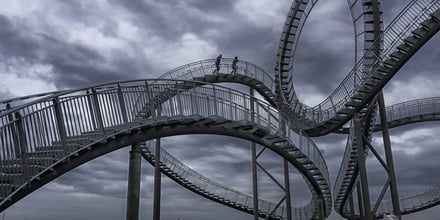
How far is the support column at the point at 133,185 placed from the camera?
50.9 ft

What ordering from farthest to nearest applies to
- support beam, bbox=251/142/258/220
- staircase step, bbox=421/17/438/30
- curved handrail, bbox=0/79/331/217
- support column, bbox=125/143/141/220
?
support beam, bbox=251/142/258/220, support column, bbox=125/143/141/220, staircase step, bbox=421/17/438/30, curved handrail, bbox=0/79/331/217

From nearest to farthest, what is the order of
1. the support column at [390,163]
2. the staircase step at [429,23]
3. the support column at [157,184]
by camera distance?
the staircase step at [429,23] → the support column at [390,163] → the support column at [157,184]

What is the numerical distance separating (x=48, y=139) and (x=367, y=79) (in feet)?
36.4

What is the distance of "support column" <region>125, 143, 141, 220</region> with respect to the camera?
15.5 m

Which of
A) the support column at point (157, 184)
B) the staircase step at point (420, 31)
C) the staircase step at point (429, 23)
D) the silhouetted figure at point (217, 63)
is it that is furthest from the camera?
the silhouetted figure at point (217, 63)

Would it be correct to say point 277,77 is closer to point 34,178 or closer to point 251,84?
point 251,84

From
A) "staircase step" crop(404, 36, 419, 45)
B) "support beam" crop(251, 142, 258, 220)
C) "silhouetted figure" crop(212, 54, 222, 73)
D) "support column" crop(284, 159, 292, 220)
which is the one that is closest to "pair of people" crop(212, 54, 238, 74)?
"silhouetted figure" crop(212, 54, 222, 73)

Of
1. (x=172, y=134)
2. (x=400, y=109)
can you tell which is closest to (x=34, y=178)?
(x=172, y=134)

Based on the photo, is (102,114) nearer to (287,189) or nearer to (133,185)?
(133,185)

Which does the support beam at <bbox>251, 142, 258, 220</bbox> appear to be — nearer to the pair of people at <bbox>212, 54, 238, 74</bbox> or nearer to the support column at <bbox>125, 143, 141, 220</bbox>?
the pair of people at <bbox>212, 54, 238, 74</bbox>

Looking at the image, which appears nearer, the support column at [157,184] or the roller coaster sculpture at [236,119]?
the roller coaster sculpture at [236,119]

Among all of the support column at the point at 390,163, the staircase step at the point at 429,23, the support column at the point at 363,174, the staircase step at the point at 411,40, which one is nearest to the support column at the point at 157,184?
the support column at the point at 363,174

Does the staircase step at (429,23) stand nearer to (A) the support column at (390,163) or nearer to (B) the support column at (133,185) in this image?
(A) the support column at (390,163)

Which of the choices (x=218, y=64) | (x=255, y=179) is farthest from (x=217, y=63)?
(x=255, y=179)
